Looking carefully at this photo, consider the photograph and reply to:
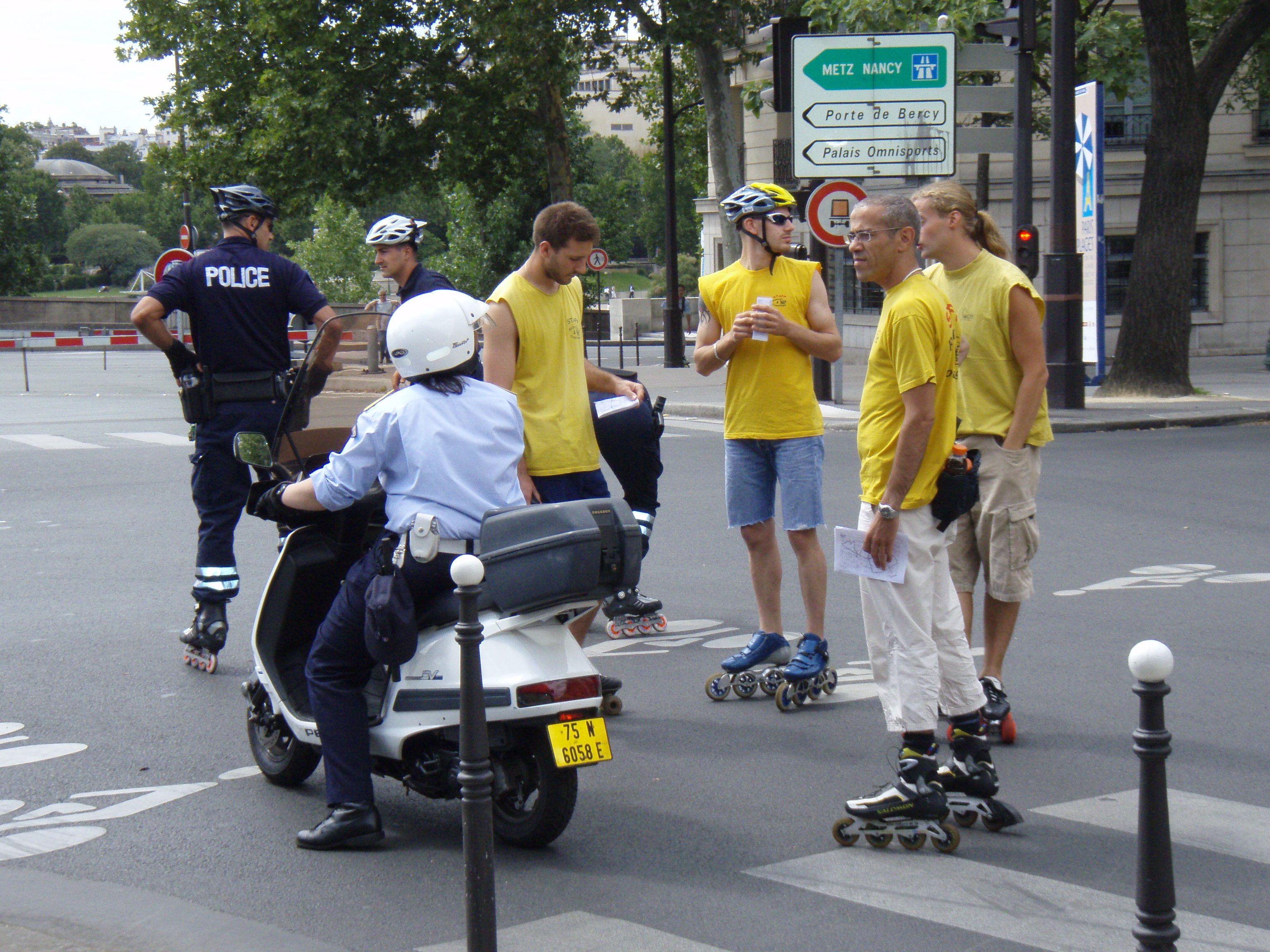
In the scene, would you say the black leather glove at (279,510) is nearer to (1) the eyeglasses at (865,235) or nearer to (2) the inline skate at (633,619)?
(1) the eyeglasses at (865,235)

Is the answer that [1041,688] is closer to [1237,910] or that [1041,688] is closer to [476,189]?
[1237,910]

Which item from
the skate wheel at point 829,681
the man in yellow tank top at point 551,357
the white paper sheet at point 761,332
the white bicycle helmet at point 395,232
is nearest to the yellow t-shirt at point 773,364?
the white paper sheet at point 761,332

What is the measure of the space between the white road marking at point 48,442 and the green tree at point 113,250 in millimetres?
108724

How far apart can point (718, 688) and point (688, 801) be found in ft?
4.02

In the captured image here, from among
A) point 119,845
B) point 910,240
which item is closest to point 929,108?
point 910,240

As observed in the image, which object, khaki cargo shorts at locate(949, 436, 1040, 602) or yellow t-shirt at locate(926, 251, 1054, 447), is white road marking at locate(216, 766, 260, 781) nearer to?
khaki cargo shorts at locate(949, 436, 1040, 602)

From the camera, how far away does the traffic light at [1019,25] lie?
16.9 m

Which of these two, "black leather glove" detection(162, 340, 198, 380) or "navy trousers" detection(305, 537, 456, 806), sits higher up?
"black leather glove" detection(162, 340, 198, 380)

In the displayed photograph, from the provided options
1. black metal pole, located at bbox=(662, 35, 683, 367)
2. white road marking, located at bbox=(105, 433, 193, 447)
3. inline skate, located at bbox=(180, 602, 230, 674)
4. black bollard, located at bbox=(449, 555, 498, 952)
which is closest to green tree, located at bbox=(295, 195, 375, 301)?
black metal pole, located at bbox=(662, 35, 683, 367)

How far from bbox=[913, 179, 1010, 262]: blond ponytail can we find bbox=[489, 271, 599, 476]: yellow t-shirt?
141 cm

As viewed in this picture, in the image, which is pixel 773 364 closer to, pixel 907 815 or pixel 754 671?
pixel 754 671

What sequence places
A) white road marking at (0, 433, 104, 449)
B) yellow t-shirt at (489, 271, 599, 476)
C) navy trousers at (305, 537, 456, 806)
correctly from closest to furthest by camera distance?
navy trousers at (305, 537, 456, 806), yellow t-shirt at (489, 271, 599, 476), white road marking at (0, 433, 104, 449)

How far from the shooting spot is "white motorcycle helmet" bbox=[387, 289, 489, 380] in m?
4.25

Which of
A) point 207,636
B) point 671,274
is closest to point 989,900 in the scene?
point 207,636
